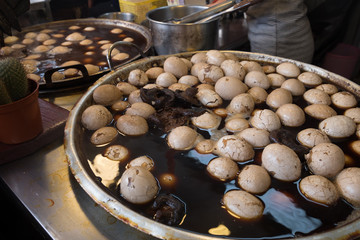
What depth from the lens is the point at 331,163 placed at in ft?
3.77

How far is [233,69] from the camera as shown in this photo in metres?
1.78

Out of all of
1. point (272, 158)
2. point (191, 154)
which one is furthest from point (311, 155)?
point (191, 154)

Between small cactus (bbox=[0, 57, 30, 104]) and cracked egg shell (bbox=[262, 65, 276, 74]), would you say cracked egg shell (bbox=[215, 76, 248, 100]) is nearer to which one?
cracked egg shell (bbox=[262, 65, 276, 74])

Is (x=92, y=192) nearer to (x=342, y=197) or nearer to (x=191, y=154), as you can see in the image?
(x=191, y=154)

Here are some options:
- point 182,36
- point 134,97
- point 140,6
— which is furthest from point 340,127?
point 140,6

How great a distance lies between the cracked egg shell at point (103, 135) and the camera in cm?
136

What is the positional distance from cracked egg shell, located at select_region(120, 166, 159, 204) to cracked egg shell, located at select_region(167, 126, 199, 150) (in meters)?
0.26

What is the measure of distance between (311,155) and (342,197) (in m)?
0.20

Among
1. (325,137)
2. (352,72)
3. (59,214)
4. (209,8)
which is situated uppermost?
(209,8)

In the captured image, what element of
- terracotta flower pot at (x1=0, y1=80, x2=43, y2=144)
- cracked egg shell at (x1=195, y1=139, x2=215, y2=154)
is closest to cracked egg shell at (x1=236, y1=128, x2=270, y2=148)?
cracked egg shell at (x1=195, y1=139, x2=215, y2=154)

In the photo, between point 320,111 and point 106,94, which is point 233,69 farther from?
point 106,94

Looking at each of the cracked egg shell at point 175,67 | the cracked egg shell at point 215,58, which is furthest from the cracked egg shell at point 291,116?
the cracked egg shell at point 175,67

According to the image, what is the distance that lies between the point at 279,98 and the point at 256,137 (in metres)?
0.40

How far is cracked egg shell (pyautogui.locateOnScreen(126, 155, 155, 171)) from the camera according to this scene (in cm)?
121
